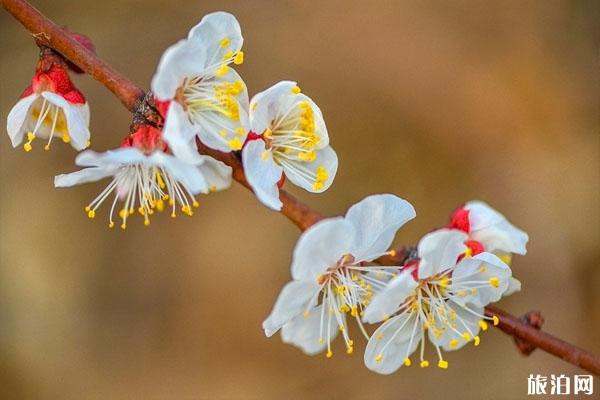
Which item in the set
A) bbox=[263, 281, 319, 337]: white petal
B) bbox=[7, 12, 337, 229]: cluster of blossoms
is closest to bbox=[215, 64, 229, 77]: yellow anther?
Answer: bbox=[7, 12, 337, 229]: cluster of blossoms

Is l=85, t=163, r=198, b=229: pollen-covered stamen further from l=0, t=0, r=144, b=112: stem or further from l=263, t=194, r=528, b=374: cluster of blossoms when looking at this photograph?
l=263, t=194, r=528, b=374: cluster of blossoms

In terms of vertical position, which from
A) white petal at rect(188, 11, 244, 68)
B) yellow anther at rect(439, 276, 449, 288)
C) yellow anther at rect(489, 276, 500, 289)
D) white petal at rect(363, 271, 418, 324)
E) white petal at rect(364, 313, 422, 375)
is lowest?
white petal at rect(364, 313, 422, 375)

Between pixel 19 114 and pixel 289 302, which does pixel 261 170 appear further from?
pixel 19 114

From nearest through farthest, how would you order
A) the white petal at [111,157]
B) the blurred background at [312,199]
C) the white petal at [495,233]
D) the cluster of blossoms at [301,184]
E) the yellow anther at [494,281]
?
the white petal at [111,157]
the cluster of blossoms at [301,184]
the yellow anther at [494,281]
the white petal at [495,233]
the blurred background at [312,199]

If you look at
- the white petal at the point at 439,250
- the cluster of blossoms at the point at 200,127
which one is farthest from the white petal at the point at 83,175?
the white petal at the point at 439,250

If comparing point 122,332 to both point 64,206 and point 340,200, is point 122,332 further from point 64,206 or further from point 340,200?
point 340,200

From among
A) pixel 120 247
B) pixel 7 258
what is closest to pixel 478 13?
pixel 120 247

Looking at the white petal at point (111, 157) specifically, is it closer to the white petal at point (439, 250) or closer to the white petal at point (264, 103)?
the white petal at point (264, 103)
